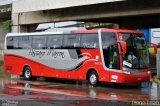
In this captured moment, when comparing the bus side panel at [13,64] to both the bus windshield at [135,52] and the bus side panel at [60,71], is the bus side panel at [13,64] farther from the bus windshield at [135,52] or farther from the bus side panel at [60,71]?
→ the bus windshield at [135,52]

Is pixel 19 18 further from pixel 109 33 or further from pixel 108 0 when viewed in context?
pixel 109 33

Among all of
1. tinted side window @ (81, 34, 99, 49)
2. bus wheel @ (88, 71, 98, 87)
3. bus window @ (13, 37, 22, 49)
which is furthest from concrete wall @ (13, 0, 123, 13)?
bus wheel @ (88, 71, 98, 87)

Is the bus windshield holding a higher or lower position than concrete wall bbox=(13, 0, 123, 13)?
lower

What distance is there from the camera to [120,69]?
22.5 meters

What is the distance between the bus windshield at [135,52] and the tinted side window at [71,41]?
3.19m

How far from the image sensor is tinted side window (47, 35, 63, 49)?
26.4m

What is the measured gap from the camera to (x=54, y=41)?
26.9m

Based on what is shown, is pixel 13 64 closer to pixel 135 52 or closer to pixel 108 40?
pixel 108 40

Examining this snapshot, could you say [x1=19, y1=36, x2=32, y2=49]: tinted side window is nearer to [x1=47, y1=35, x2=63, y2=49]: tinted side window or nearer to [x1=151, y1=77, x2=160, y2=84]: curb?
[x1=47, y1=35, x2=63, y2=49]: tinted side window

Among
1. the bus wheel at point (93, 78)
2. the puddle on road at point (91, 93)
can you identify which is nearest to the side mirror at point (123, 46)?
the puddle on road at point (91, 93)

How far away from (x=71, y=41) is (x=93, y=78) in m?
2.83

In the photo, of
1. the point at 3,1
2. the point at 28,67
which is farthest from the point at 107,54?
the point at 3,1

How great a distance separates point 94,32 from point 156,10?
8322 millimetres

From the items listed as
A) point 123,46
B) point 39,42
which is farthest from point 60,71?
point 123,46
